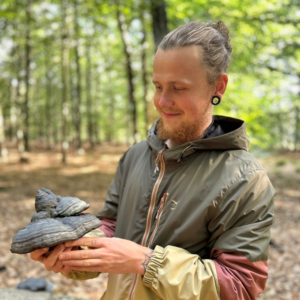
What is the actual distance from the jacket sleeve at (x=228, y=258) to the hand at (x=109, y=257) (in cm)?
6

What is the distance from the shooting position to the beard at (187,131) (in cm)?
158

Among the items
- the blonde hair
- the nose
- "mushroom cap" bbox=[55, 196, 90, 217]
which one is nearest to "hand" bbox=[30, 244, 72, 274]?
"mushroom cap" bbox=[55, 196, 90, 217]

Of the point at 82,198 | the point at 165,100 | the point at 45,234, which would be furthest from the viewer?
the point at 82,198

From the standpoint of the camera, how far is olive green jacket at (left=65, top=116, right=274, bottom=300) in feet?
4.25

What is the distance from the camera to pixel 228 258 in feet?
4.32

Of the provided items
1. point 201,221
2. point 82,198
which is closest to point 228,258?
point 201,221

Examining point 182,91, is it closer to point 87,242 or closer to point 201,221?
point 201,221

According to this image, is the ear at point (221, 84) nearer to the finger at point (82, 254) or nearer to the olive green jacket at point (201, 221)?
the olive green jacket at point (201, 221)

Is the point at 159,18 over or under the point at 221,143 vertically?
over

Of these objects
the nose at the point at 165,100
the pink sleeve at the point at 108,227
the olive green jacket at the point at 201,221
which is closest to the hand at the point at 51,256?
the olive green jacket at the point at 201,221

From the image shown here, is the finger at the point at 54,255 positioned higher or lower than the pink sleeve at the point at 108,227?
higher

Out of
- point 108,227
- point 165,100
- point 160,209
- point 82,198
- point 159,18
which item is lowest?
point 82,198

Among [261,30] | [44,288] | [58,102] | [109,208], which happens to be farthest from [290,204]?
[58,102]

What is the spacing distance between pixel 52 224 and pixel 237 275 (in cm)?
88
